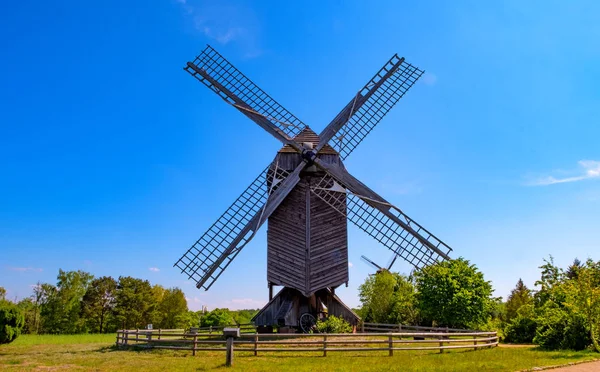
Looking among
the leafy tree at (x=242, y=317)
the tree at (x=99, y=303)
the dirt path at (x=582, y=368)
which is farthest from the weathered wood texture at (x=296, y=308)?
the tree at (x=99, y=303)

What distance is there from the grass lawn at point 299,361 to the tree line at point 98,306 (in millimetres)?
27938

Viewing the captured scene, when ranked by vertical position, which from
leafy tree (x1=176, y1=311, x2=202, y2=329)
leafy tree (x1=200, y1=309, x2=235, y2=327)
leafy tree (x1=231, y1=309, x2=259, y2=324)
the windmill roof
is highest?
the windmill roof

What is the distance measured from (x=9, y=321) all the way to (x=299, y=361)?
15.1 meters

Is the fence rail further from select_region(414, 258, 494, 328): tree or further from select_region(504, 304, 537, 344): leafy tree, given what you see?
select_region(504, 304, 537, 344): leafy tree

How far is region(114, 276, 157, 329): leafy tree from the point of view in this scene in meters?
45.9

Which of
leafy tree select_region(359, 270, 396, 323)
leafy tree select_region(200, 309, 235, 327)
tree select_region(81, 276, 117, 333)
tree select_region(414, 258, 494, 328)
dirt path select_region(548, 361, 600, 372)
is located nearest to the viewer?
dirt path select_region(548, 361, 600, 372)

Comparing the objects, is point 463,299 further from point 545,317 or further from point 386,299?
point 386,299

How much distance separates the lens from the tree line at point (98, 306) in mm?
44125

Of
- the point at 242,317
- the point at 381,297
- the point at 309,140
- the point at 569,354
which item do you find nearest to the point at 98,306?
the point at 242,317

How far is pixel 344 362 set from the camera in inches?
531

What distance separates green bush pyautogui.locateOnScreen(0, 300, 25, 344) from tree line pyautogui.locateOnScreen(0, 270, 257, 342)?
22515 mm

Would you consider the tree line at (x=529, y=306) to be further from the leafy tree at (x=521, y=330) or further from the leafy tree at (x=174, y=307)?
the leafy tree at (x=174, y=307)

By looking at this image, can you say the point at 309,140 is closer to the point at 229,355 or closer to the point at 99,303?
the point at 229,355

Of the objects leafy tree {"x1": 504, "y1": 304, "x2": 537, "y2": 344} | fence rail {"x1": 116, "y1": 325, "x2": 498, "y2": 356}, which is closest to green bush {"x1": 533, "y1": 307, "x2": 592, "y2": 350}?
fence rail {"x1": 116, "y1": 325, "x2": 498, "y2": 356}
